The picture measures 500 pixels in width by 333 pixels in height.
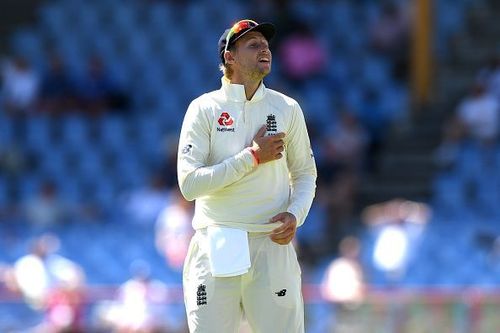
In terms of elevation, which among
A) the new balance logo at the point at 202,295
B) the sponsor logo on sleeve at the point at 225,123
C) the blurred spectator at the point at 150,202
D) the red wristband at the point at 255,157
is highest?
the blurred spectator at the point at 150,202

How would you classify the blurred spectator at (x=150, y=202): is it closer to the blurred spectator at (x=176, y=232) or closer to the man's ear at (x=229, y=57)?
the blurred spectator at (x=176, y=232)

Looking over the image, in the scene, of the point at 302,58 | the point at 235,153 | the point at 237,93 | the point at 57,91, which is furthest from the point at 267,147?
the point at 57,91

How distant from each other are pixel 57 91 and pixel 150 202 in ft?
9.48

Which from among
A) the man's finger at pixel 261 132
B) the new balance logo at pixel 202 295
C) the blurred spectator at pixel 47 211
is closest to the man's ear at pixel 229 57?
the man's finger at pixel 261 132

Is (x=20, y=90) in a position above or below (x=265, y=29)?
above

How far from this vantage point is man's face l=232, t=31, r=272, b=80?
6.47m

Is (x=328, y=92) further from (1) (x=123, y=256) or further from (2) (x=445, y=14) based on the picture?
(1) (x=123, y=256)

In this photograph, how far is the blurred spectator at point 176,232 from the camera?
Answer: 1441 cm

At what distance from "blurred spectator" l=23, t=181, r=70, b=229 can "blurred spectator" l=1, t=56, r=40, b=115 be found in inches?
73.3

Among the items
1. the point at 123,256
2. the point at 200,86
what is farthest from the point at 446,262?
the point at 200,86

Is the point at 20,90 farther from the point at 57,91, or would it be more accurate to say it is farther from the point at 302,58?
the point at 302,58

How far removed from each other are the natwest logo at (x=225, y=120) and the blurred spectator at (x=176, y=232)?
7922 mm

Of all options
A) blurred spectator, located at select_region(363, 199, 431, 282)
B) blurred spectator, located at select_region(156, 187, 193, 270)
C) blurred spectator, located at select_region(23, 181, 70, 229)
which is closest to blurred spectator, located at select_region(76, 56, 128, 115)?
blurred spectator, located at select_region(23, 181, 70, 229)

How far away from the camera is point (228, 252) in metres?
6.40
